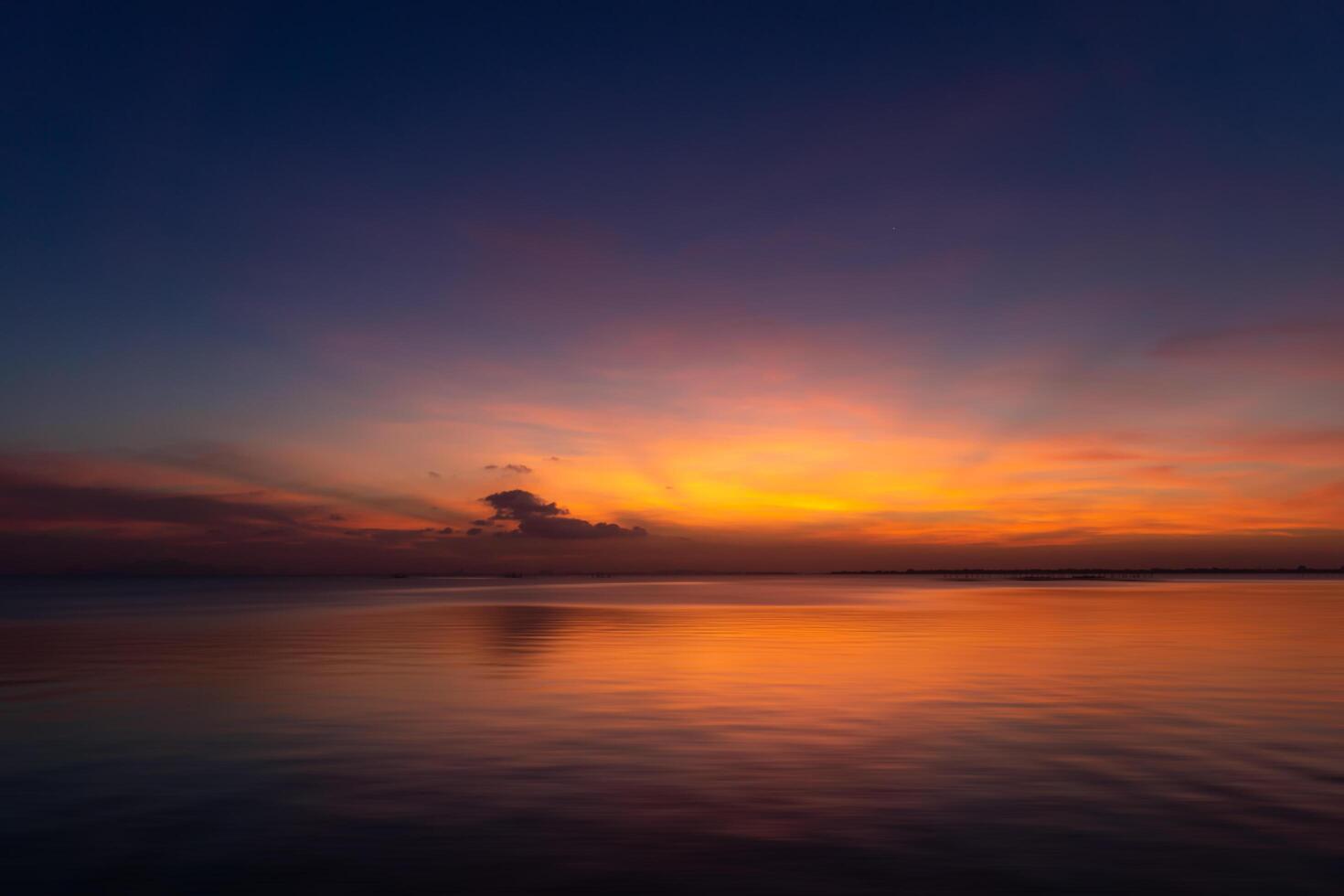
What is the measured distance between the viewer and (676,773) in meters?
19.2

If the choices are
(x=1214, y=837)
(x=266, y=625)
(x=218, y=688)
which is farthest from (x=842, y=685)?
(x=266, y=625)

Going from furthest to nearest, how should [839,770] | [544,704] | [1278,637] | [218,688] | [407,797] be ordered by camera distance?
[1278,637]
[218,688]
[544,704]
[839,770]
[407,797]

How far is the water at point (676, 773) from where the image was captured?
43.9 ft

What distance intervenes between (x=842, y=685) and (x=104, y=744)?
2121cm

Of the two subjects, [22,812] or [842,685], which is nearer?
[22,812]

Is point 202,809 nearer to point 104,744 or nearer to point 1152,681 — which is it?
point 104,744

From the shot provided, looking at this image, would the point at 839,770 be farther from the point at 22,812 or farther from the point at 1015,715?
the point at 22,812

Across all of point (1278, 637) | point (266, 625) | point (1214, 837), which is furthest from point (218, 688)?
point (1278, 637)

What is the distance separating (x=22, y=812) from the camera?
16125 mm

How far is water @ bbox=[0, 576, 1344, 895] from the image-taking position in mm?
13391

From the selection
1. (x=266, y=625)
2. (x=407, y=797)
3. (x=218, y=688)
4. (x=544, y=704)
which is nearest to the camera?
(x=407, y=797)

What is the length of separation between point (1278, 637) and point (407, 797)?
49.0 metres

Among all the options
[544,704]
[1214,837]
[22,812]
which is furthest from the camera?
[544,704]

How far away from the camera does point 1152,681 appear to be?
3284 centimetres
